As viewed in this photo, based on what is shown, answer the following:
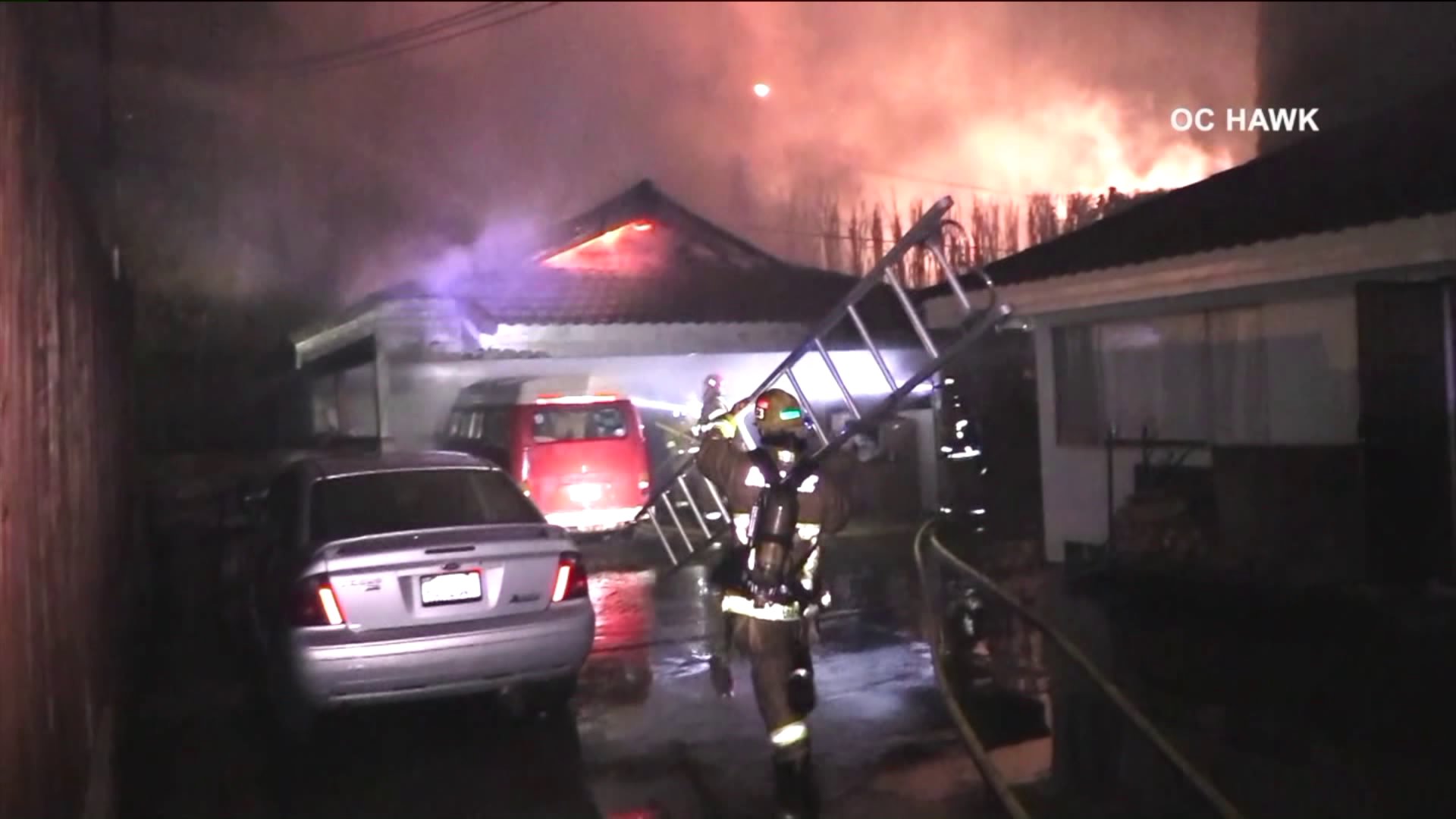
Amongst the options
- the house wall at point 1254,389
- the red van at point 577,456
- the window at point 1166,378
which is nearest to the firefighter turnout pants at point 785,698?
the house wall at point 1254,389

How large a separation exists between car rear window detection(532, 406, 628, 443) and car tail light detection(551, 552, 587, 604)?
7.74m

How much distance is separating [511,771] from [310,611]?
119 cm

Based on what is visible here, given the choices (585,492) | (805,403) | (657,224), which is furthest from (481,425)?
(805,403)

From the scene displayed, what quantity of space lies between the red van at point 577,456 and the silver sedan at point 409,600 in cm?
698

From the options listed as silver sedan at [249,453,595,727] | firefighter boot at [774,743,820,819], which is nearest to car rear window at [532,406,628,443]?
silver sedan at [249,453,595,727]

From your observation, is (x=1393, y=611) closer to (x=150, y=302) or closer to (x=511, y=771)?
(x=511, y=771)

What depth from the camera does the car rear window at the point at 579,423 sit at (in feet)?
49.4

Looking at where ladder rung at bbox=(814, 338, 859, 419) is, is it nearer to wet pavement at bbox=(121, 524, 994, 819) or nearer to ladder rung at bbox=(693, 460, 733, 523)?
ladder rung at bbox=(693, 460, 733, 523)

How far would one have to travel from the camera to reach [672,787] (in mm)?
6090

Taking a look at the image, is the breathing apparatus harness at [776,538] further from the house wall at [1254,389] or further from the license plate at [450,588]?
the house wall at [1254,389]

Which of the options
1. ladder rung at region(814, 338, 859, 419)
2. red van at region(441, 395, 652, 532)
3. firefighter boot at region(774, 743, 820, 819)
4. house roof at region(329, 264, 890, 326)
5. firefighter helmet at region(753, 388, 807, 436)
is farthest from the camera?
house roof at region(329, 264, 890, 326)

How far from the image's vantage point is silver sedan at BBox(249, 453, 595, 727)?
661cm

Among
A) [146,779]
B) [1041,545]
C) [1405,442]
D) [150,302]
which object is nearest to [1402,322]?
[1405,442]

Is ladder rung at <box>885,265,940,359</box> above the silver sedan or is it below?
above
